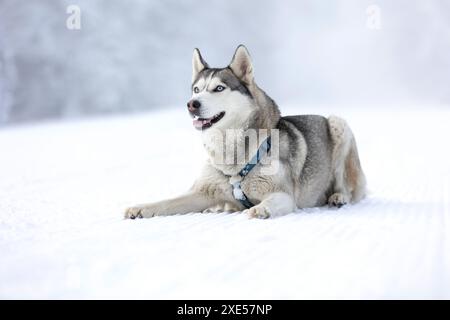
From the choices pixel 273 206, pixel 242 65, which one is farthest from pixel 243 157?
pixel 242 65

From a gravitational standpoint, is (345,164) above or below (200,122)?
below

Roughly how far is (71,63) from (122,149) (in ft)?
38.0

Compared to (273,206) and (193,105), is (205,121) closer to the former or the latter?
(193,105)

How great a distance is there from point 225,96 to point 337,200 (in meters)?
1.19

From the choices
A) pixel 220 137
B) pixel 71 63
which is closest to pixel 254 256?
pixel 220 137

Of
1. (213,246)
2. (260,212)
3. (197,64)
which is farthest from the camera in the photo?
(197,64)

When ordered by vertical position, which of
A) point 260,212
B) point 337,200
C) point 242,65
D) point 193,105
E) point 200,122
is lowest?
point 337,200

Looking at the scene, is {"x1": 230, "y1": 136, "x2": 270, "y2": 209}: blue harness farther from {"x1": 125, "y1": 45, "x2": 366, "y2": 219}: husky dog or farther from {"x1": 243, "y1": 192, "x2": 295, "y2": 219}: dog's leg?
{"x1": 243, "y1": 192, "x2": 295, "y2": 219}: dog's leg

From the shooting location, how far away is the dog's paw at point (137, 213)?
128 inches

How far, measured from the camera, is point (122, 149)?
9836mm

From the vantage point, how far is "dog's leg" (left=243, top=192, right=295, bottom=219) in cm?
311

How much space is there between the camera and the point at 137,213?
10.8 ft

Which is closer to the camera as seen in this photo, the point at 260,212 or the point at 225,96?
the point at 260,212
